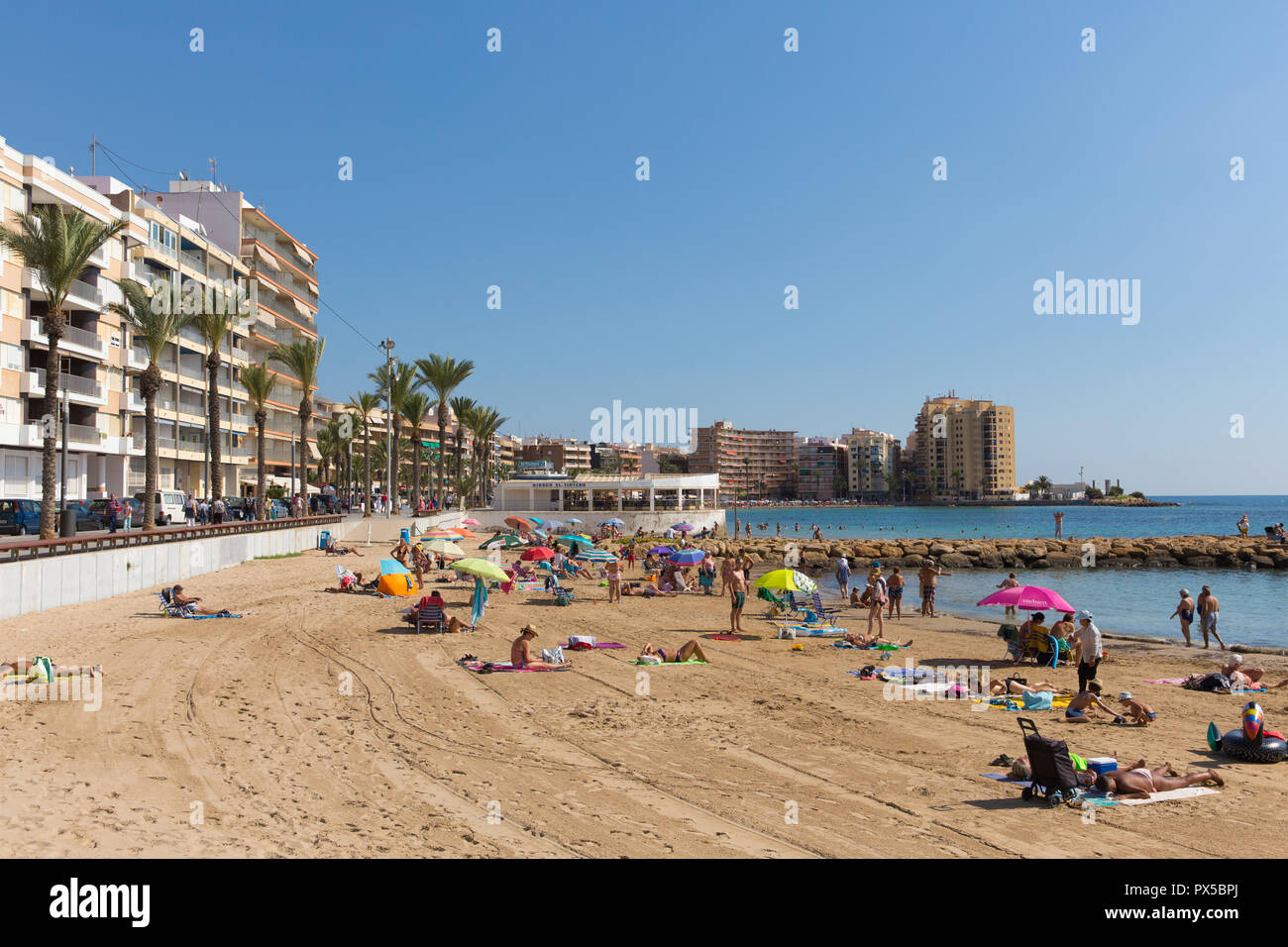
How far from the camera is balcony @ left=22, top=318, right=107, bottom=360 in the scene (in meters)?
35.8

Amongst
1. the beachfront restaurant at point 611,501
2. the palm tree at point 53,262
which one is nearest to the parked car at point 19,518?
the palm tree at point 53,262

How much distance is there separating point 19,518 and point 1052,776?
32444mm

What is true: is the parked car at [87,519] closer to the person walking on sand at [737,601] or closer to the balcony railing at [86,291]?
the balcony railing at [86,291]

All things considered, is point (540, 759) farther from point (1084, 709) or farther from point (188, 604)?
point (188, 604)

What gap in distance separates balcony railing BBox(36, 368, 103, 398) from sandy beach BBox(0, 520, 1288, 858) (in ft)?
88.2

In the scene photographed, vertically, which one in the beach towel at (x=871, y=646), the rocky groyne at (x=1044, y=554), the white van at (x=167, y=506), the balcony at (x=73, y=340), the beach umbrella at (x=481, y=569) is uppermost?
the balcony at (x=73, y=340)

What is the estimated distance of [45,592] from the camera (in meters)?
17.8

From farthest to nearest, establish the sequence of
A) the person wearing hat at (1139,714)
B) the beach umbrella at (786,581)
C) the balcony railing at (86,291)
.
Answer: the balcony railing at (86,291)
the beach umbrella at (786,581)
the person wearing hat at (1139,714)

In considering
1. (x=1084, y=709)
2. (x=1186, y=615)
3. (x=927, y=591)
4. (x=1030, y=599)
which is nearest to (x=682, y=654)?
(x=1084, y=709)

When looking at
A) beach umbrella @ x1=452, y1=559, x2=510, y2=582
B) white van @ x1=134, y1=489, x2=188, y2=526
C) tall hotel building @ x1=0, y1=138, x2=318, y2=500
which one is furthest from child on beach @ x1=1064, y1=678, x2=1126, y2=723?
tall hotel building @ x1=0, y1=138, x2=318, y2=500

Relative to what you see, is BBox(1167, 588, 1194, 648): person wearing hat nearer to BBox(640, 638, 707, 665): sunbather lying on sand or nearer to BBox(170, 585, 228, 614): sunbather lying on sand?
BBox(640, 638, 707, 665): sunbather lying on sand

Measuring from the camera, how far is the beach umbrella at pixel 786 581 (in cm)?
1734

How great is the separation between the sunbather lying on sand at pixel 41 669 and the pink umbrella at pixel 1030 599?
14.7m
